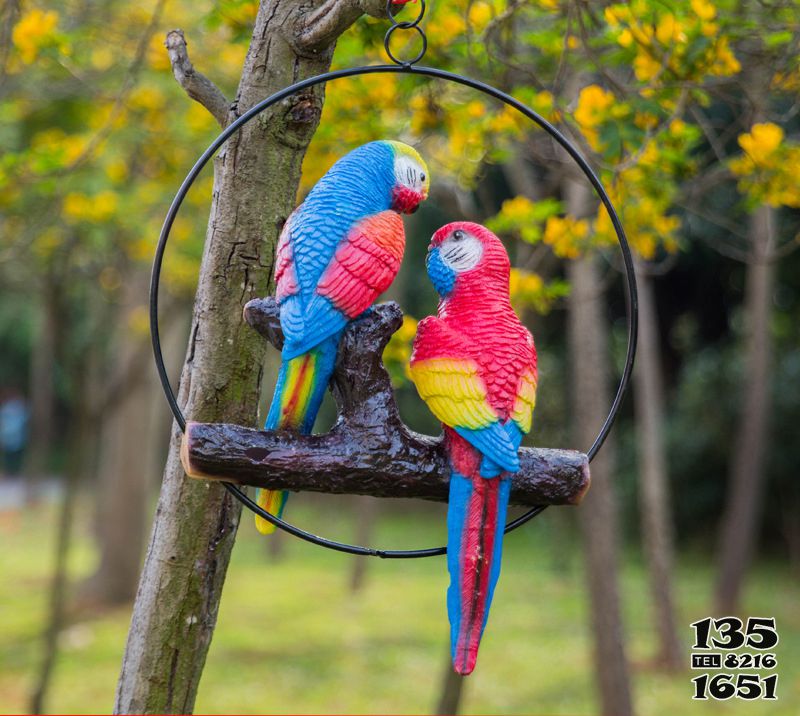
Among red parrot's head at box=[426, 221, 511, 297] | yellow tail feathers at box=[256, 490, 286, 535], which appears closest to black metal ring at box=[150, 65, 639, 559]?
yellow tail feathers at box=[256, 490, 286, 535]

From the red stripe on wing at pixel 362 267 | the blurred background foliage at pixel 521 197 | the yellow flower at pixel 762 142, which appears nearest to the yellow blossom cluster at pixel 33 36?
the blurred background foliage at pixel 521 197

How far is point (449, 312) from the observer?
1.79m

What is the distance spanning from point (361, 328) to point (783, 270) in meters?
7.66

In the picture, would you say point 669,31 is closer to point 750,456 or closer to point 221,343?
point 221,343

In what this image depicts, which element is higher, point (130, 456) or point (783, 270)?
point (783, 270)

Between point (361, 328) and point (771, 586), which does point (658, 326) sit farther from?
point (361, 328)

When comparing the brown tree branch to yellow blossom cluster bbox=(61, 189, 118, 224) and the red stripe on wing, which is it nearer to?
the red stripe on wing

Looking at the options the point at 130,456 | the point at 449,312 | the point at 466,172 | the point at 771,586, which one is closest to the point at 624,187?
the point at 466,172

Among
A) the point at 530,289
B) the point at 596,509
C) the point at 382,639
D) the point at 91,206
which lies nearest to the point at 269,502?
the point at 530,289

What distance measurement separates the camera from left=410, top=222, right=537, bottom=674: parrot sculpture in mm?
1617

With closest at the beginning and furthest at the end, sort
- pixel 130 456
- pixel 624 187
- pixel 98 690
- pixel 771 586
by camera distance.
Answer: pixel 624 187 < pixel 98 690 < pixel 130 456 < pixel 771 586

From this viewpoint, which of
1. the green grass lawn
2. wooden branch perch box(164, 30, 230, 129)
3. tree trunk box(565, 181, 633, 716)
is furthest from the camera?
the green grass lawn

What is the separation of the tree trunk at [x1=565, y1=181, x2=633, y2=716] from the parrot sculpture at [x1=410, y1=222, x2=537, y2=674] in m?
2.28

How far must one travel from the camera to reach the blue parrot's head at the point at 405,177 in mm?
1772
